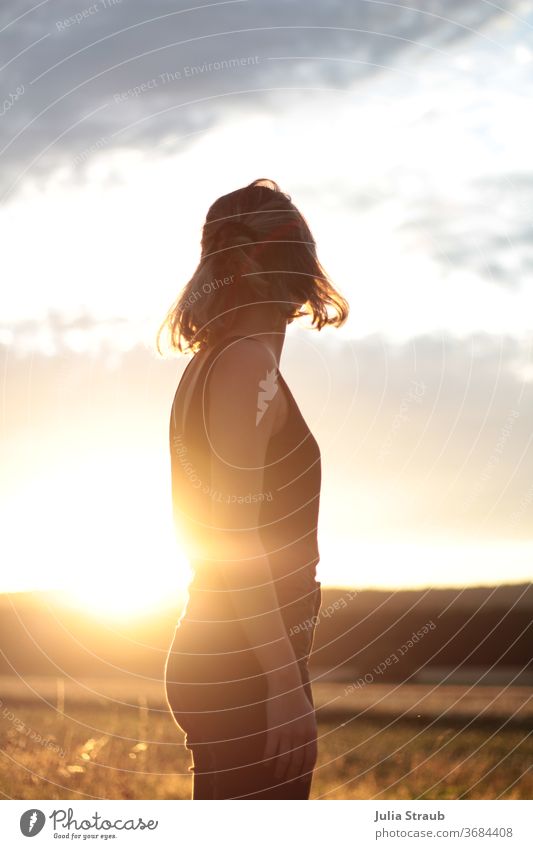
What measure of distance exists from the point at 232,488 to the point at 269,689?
845 millimetres

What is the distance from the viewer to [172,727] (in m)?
10.7

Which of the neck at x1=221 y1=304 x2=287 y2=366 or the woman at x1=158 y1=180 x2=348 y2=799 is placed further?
the neck at x1=221 y1=304 x2=287 y2=366

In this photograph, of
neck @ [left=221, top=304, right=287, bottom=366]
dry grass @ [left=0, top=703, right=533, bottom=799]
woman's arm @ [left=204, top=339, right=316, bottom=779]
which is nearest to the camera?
woman's arm @ [left=204, top=339, right=316, bottom=779]

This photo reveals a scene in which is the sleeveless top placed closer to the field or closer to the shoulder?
the shoulder

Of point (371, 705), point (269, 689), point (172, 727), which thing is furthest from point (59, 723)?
point (269, 689)

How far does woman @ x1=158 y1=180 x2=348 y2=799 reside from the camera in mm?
3650

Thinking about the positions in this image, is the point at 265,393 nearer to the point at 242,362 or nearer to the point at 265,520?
the point at 242,362
